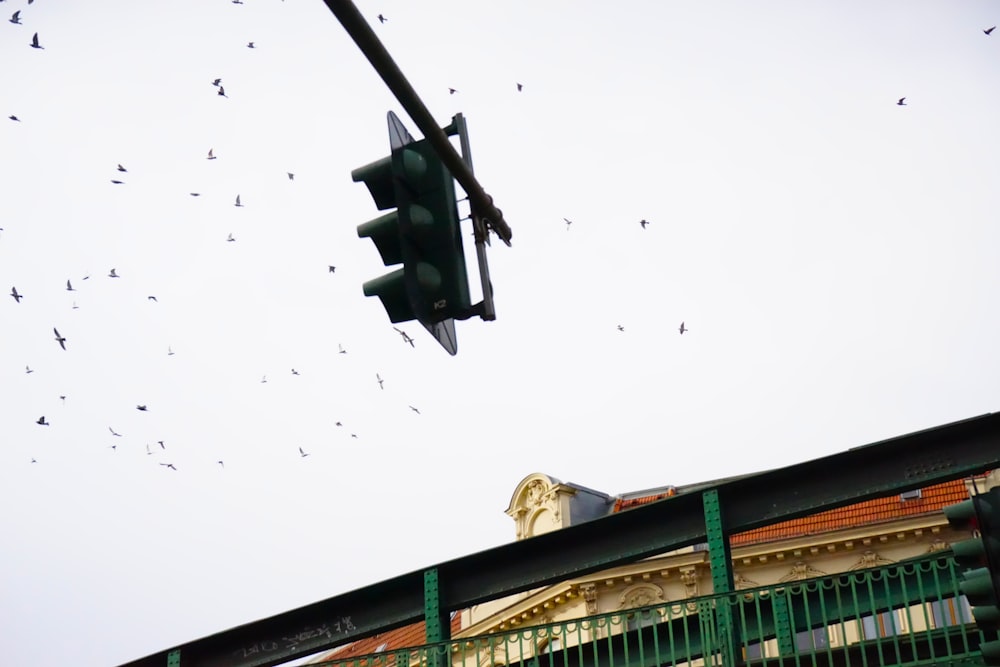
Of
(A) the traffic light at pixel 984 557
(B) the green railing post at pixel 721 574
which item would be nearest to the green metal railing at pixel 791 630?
(B) the green railing post at pixel 721 574

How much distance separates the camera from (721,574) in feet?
43.0

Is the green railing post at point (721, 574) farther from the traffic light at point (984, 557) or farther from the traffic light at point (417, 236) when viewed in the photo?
the traffic light at point (984, 557)

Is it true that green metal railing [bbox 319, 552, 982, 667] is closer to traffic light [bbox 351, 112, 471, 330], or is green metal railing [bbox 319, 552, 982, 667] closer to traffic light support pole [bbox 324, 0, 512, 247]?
traffic light support pole [bbox 324, 0, 512, 247]

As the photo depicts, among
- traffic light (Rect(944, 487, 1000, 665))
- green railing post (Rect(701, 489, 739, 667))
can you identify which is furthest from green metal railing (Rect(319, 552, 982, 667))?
traffic light (Rect(944, 487, 1000, 665))

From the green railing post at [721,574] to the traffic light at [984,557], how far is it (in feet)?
21.9

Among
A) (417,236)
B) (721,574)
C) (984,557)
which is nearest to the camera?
(984,557)

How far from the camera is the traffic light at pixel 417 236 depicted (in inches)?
272

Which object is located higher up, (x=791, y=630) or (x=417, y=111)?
(x=417, y=111)

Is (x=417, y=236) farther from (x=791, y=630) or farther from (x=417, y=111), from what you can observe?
(x=791, y=630)

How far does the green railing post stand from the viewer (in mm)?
12602

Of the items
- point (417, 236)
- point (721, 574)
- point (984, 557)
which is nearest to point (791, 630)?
point (721, 574)

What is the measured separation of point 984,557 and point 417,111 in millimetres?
3515

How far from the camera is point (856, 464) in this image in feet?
44.1

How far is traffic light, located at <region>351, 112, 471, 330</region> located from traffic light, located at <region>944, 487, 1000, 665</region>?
282cm
